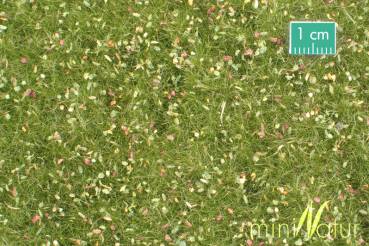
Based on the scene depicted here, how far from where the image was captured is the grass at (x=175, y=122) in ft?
15.7

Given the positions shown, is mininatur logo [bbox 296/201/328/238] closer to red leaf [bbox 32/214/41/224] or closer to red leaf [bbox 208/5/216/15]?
red leaf [bbox 208/5/216/15]

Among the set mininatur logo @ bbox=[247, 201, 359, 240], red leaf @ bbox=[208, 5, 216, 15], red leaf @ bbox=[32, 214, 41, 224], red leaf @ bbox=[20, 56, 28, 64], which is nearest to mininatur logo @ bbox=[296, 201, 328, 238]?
mininatur logo @ bbox=[247, 201, 359, 240]

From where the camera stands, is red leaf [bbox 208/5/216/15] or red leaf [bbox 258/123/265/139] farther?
red leaf [bbox 208/5/216/15]

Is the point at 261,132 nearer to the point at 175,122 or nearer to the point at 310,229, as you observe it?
the point at 175,122

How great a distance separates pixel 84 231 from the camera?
4789 millimetres

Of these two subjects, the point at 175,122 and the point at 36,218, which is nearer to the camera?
the point at 36,218

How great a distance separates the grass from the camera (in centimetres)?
479

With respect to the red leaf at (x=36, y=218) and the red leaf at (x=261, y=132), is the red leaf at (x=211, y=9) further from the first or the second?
the red leaf at (x=36, y=218)

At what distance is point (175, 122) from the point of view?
4875 millimetres

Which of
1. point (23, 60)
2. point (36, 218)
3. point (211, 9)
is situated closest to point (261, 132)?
point (211, 9)

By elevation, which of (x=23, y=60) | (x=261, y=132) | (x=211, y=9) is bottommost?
(x=261, y=132)

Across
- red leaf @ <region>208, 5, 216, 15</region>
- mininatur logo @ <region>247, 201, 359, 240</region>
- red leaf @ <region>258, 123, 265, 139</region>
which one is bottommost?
mininatur logo @ <region>247, 201, 359, 240</region>

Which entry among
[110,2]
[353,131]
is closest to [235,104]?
[353,131]

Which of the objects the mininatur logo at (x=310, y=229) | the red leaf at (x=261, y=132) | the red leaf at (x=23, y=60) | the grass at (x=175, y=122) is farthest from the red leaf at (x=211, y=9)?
the mininatur logo at (x=310, y=229)
